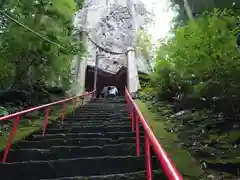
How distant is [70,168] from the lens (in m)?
2.54

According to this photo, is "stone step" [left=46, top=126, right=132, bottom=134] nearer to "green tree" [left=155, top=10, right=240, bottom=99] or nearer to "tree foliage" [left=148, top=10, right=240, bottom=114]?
"tree foliage" [left=148, top=10, right=240, bottom=114]

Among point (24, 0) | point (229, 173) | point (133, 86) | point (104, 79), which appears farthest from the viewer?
point (104, 79)

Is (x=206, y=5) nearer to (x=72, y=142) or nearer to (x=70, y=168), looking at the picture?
(x=72, y=142)

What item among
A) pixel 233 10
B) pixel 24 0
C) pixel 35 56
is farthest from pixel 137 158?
pixel 35 56

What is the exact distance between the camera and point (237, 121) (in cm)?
296

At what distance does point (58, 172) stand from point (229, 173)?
1.58m

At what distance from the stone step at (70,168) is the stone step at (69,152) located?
417 millimetres

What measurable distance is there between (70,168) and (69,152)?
50 cm

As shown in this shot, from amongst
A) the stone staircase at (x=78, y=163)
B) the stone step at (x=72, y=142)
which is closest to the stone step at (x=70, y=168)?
the stone staircase at (x=78, y=163)

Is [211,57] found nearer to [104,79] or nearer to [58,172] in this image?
[58,172]

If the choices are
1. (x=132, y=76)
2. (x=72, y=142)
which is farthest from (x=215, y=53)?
(x=132, y=76)

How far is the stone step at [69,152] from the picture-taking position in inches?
118

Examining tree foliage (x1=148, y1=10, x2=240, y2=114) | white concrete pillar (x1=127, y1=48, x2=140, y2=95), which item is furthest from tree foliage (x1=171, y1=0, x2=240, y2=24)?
white concrete pillar (x1=127, y1=48, x2=140, y2=95)

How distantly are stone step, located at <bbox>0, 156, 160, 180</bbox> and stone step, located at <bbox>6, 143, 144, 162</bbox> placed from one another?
1.37 ft
